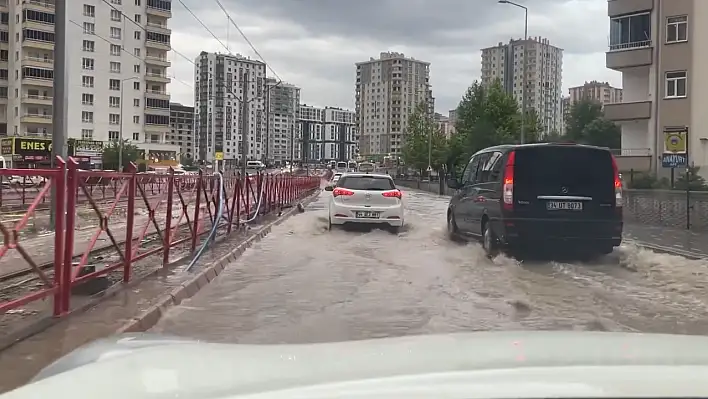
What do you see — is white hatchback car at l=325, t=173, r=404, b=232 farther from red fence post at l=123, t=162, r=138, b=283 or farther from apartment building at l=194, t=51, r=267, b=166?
apartment building at l=194, t=51, r=267, b=166

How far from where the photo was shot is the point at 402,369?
2.25 meters

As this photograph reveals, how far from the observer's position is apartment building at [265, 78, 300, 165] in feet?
190

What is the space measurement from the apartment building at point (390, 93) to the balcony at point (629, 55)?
64.5m

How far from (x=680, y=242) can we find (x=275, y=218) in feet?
35.6

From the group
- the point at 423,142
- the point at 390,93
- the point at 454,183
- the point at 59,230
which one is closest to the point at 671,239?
the point at 454,183

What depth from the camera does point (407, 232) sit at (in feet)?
54.7

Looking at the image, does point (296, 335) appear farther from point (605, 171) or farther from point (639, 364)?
point (605, 171)

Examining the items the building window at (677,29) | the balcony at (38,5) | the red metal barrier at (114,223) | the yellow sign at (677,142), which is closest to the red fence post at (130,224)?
the red metal barrier at (114,223)

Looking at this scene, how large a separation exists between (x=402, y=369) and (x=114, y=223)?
21.7 ft

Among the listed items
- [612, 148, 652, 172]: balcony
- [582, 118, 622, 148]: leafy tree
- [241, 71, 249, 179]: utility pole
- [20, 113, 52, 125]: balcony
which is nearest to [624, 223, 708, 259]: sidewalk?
[612, 148, 652, 172]: balcony

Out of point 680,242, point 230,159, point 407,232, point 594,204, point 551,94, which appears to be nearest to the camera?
point 594,204

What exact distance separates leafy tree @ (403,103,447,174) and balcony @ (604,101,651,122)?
3807 cm

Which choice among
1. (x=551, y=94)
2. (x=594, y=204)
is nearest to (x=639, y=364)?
(x=594, y=204)

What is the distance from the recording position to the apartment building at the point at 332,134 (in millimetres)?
107000
